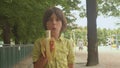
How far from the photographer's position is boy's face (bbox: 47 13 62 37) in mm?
3574

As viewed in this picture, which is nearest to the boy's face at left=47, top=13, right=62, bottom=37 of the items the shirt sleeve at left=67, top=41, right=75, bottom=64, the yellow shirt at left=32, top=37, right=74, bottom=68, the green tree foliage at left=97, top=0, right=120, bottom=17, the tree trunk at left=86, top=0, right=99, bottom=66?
the yellow shirt at left=32, top=37, right=74, bottom=68

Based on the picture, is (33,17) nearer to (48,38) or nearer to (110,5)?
(110,5)

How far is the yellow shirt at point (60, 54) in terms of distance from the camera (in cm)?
354

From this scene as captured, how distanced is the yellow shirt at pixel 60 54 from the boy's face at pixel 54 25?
95mm

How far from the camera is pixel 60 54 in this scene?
3594 mm

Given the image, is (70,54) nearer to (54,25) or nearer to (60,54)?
(60,54)

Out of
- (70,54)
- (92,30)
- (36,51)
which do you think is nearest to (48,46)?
(36,51)

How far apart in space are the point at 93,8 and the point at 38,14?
5256mm

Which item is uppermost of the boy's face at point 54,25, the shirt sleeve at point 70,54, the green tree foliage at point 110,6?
the green tree foliage at point 110,6

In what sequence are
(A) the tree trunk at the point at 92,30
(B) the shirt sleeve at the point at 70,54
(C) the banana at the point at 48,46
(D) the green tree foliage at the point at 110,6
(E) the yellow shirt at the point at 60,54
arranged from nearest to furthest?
(C) the banana at the point at 48,46
(E) the yellow shirt at the point at 60,54
(B) the shirt sleeve at the point at 70,54
(A) the tree trunk at the point at 92,30
(D) the green tree foliage at the point at 110,6

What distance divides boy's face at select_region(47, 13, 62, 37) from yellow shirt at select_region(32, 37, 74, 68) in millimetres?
95

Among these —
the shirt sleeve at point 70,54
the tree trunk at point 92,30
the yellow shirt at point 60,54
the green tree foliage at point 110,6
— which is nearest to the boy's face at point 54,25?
the yellow shirt at point 60,54

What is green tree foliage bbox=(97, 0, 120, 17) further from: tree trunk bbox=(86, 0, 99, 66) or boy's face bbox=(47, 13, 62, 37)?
boy's face bbox=(47, 13, 62, 37)

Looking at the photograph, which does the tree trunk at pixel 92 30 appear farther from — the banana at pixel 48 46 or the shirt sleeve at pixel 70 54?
the banana at pixel 48 46
